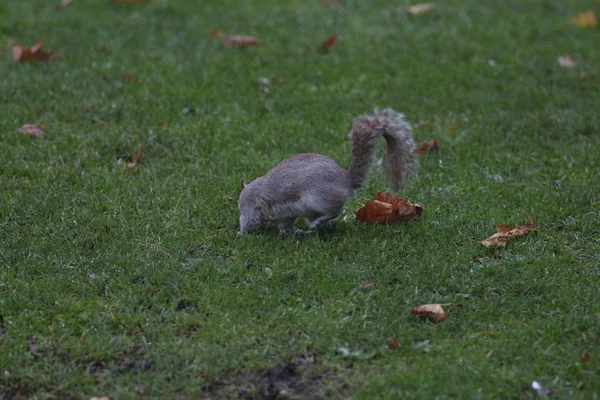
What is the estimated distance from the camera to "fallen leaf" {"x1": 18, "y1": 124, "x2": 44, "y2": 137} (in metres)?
6.74

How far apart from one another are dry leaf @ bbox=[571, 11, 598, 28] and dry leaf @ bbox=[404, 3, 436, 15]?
5.60 feet

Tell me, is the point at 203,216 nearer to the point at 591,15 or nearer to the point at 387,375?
the point at 387,375

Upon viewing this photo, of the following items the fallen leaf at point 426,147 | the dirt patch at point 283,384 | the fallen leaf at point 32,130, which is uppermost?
the fallen leaf at point 32,130

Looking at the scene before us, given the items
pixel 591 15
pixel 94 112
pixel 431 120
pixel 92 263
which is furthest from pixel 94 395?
pixel 591 15

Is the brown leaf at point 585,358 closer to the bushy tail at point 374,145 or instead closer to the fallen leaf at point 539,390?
the fallen leaf at point 539,390

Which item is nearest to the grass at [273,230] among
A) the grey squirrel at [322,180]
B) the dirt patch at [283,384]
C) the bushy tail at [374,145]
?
the dirt patch at [283,384]

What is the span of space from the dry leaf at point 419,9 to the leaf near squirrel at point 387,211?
207 inches

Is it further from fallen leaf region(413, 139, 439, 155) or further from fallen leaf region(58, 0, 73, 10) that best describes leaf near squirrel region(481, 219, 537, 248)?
Answer: fallen leaf region(58, 0, 73, 10)

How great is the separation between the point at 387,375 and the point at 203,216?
209 centimetres

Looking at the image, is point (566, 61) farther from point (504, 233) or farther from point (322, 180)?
point (322, 180)

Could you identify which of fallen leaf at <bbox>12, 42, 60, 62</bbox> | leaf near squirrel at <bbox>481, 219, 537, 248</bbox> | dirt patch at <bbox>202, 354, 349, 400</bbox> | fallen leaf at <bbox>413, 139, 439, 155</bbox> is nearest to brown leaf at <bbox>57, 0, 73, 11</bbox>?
fallen leaf at <bbox>12, 42, 60, 62</bbox>

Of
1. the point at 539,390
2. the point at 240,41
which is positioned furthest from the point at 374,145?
the point at 240,41

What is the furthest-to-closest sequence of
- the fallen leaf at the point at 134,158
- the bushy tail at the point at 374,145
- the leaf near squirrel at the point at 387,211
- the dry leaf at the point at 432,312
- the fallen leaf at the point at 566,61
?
the fallen leaf at the point at 566,61
the fallen leaf at the point at 134,158
the leaf near squirrel at the point at 387,211
the bushy tail at the point at 374,145
the dry leaf at the point at 432,312

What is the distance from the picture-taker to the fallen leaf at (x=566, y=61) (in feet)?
28.5
